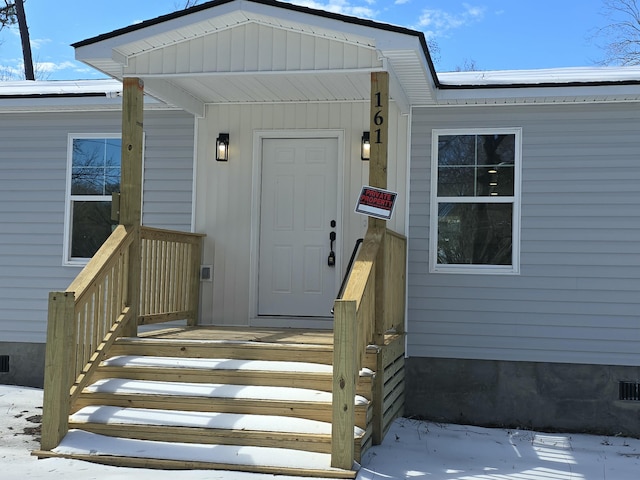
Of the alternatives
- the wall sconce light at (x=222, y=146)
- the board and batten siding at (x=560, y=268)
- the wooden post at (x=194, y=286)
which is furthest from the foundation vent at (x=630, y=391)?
the wall sconce light at (x=222, y=146)

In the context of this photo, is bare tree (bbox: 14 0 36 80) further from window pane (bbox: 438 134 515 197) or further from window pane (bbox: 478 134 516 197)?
window pane (bbox: 478 134 516 197)

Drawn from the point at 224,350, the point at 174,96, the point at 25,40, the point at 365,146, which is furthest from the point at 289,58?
the point at 25,40

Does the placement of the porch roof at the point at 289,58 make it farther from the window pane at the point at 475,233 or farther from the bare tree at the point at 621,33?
the bare tree at the point at 621,33

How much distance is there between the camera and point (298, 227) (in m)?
7.75

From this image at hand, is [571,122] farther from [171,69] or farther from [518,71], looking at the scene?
[171,69]

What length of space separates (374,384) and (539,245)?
2432 mm

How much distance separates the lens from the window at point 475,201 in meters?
7.35

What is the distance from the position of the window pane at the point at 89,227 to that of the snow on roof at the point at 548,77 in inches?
151

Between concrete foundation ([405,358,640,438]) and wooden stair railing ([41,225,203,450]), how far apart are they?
2.39m

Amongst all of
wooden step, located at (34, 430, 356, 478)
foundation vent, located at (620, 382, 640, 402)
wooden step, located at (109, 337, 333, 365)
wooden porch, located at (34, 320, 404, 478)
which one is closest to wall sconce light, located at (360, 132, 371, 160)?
wooden porch, located at (34, 320, 404, 478)

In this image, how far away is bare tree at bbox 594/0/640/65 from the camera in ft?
67.2

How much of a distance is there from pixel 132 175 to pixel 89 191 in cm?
204

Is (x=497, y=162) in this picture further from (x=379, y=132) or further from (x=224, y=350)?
(x=224, y=350)

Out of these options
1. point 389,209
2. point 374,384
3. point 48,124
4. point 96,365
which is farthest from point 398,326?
point 48,124
